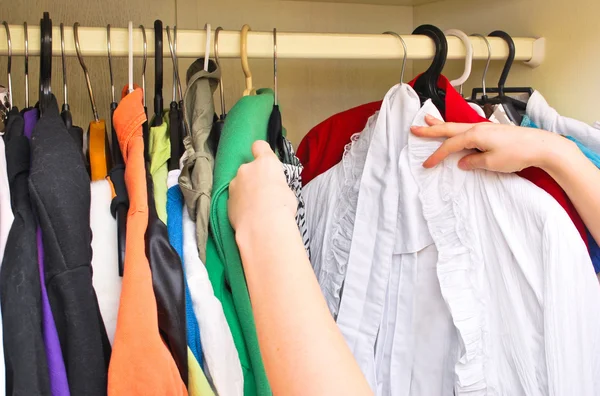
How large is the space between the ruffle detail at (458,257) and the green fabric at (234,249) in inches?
8.4

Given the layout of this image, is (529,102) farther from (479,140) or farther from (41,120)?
(41,120)

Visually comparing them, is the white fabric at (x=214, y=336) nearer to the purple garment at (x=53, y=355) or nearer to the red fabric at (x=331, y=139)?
the purple garment at (x=53, y=355)

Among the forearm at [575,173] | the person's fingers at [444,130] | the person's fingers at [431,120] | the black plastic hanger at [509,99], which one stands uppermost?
the black plastic hanger at [509,99]

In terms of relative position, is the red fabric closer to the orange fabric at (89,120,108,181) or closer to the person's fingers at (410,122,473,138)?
the person's fingers at (410,122,473,138)

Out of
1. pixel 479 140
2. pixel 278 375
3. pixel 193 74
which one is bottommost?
pixel 278 375

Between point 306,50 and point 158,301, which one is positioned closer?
point 158,301

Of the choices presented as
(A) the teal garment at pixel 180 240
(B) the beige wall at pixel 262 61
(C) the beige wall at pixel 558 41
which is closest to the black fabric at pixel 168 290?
(A) the teal garment at pixel 180 240

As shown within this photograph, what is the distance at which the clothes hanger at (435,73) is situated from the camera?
739mm

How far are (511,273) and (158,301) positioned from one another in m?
0.40

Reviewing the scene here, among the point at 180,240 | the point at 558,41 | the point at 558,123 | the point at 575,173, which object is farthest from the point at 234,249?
the point at 558,41

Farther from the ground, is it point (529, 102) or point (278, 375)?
point (529, 102)

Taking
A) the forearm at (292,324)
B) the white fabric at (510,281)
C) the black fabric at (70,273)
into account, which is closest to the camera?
the forearm at (292,324)

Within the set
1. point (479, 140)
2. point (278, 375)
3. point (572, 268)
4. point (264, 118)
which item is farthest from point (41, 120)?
point (572, 268)

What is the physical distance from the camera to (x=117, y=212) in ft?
1.79
